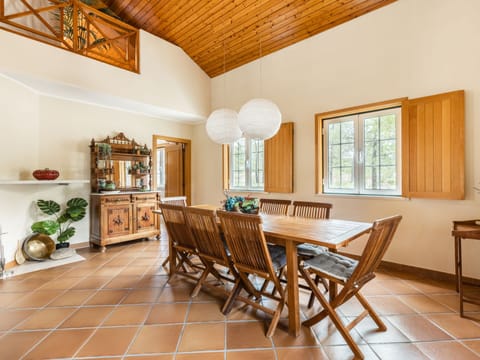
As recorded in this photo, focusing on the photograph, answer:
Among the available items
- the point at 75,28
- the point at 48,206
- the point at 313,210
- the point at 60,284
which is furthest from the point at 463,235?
the point at 75,28

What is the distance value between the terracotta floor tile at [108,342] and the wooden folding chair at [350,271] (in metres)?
1.34

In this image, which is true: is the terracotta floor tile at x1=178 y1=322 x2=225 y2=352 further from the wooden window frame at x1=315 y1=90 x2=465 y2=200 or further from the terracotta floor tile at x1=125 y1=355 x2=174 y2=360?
the wooden window frame at x1=315 y1=90 x2=465 y2=200

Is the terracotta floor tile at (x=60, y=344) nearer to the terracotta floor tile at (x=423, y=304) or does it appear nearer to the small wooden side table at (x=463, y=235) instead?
the terracotta floor tile at (x=423, y=304)

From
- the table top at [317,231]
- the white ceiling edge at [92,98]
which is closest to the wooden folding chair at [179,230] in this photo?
the table top at [317,231]

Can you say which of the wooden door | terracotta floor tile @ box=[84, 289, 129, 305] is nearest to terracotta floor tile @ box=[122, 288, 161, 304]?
terracotta floor tile @ box=[84, 289, 129, 305]

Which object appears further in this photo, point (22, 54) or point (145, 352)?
point (22, 54)

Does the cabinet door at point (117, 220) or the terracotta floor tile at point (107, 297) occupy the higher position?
the cabinet door at point (117, 220)

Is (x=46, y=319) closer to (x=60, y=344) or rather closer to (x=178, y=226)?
(x=60, y=344)

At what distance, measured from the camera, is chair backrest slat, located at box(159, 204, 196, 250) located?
2502 mm

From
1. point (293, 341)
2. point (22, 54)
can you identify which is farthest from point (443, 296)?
point (22, 54)

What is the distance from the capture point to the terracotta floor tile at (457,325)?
1848mm

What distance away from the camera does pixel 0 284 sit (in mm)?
2797

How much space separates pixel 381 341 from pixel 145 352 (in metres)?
1.65

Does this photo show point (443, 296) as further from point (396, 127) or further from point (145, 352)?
point (145, 352)
